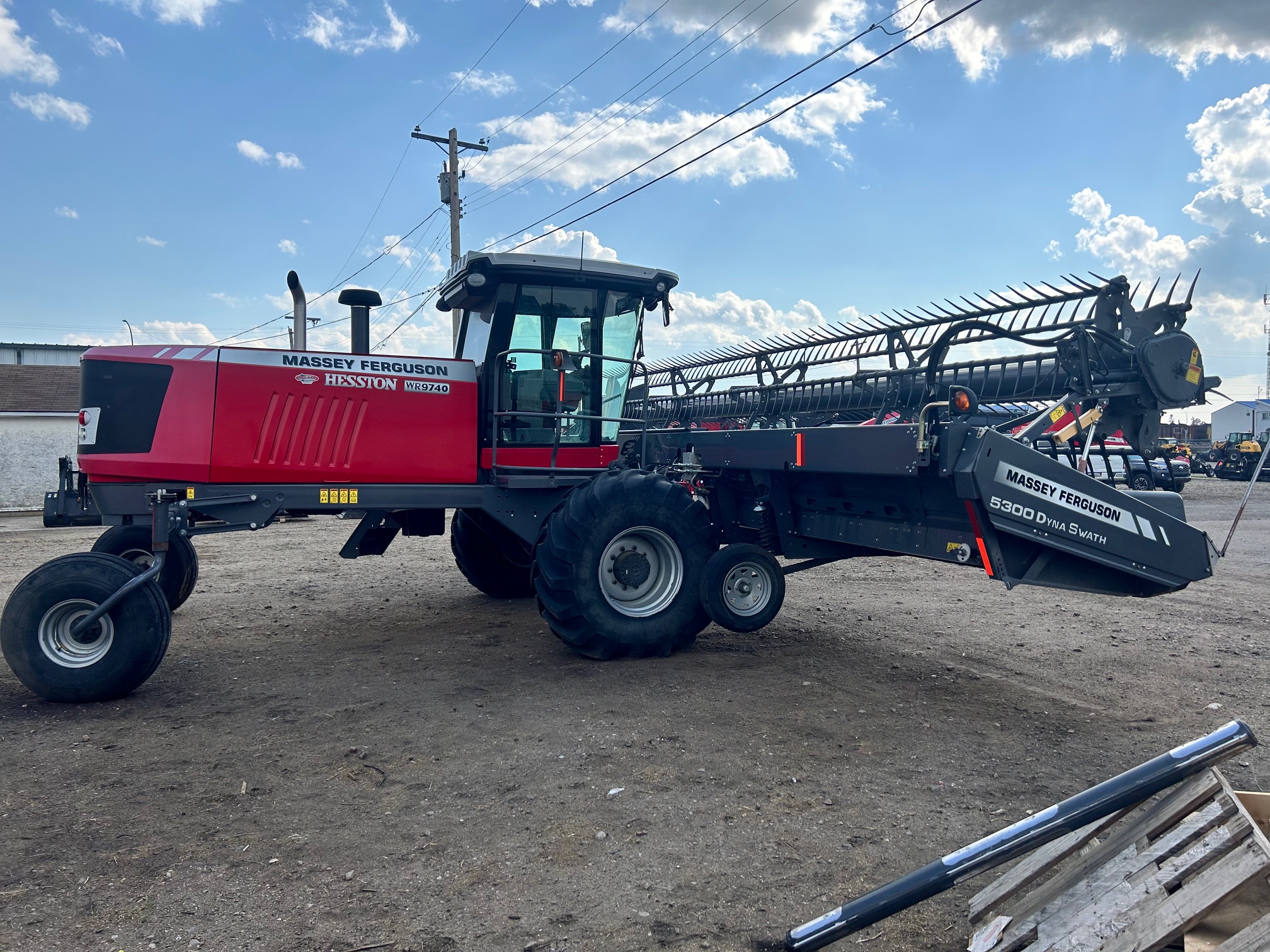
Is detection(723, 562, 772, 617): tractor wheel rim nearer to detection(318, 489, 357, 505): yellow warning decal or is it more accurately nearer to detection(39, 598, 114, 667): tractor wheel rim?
detection(318, 489, 357, 505): yellow warning decal

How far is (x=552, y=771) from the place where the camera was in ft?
13.8

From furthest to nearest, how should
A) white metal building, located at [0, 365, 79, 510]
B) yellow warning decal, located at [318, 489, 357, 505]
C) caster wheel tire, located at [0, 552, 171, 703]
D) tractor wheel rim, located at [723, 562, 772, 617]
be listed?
white metal building, located at [0, 365, 79, 510], tractor wheel rim, located at [723, 562, 772, 617], yellow warning decal, located at [318, 489, 357, 505], caster wheel tire, located at [0, 552, 171, 703]

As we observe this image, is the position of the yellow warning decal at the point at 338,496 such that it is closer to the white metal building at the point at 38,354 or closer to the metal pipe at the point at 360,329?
the metal pipe at the point at 360,329

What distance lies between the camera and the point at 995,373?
7.21 m

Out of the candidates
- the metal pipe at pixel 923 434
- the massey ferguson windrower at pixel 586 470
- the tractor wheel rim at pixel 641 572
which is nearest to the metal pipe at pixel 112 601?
the massey ferguson windrower at pixel 586 470

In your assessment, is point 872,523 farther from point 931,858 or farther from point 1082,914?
point 1082,914

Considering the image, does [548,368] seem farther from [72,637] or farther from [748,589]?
[72,637]

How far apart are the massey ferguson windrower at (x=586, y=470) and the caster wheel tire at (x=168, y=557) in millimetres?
49

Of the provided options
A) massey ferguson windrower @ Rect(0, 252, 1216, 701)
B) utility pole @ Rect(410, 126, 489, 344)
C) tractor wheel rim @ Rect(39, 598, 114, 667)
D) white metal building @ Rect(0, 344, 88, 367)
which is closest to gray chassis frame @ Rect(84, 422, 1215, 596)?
massey ferguson windrower @ Rect(0, 252, 1216, 701)

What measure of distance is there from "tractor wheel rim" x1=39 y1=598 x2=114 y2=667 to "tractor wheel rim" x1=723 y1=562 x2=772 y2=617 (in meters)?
3.74

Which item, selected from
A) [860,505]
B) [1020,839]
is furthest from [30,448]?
[1020,839]

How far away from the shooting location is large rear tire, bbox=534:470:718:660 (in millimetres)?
5961

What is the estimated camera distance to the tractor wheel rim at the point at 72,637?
5.12 m

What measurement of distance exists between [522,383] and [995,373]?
3.65 meters
